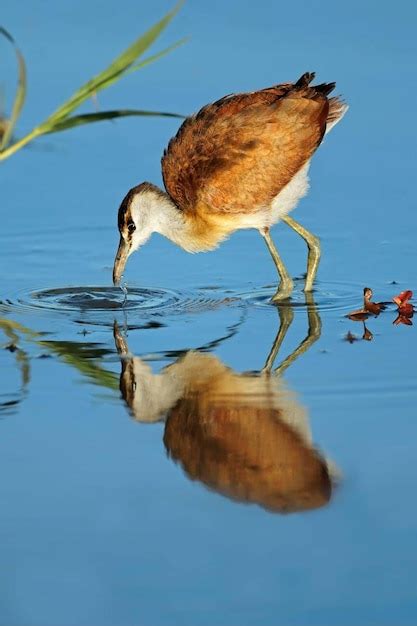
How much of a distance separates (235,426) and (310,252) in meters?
3.28

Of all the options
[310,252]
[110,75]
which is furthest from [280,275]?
[110,75]

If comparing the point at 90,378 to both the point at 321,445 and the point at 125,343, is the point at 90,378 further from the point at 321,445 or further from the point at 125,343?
the point at 321,445

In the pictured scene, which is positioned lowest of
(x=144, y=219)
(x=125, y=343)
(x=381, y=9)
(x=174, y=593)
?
(x=174, y=593)

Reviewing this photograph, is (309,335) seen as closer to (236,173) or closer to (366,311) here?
(366,311)

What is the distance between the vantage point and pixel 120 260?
9.57 metres

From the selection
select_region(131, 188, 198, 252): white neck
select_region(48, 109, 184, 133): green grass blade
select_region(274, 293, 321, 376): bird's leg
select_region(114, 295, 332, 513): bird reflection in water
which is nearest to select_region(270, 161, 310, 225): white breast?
select_region(131, 188, 198, 252): white neck

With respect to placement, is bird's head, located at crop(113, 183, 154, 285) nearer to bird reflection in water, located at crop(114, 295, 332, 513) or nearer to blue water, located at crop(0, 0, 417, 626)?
blue water, located at crop(0, 0, 417, 626)

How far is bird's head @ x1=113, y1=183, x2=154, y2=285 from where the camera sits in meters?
9.63

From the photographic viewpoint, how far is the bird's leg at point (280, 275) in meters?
9.27

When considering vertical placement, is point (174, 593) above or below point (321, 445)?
below

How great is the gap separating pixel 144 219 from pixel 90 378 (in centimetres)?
246

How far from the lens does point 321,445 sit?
6438mm

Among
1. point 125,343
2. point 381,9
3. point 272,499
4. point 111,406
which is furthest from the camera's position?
point 381,9

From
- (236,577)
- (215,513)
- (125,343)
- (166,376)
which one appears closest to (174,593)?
(236,577)
